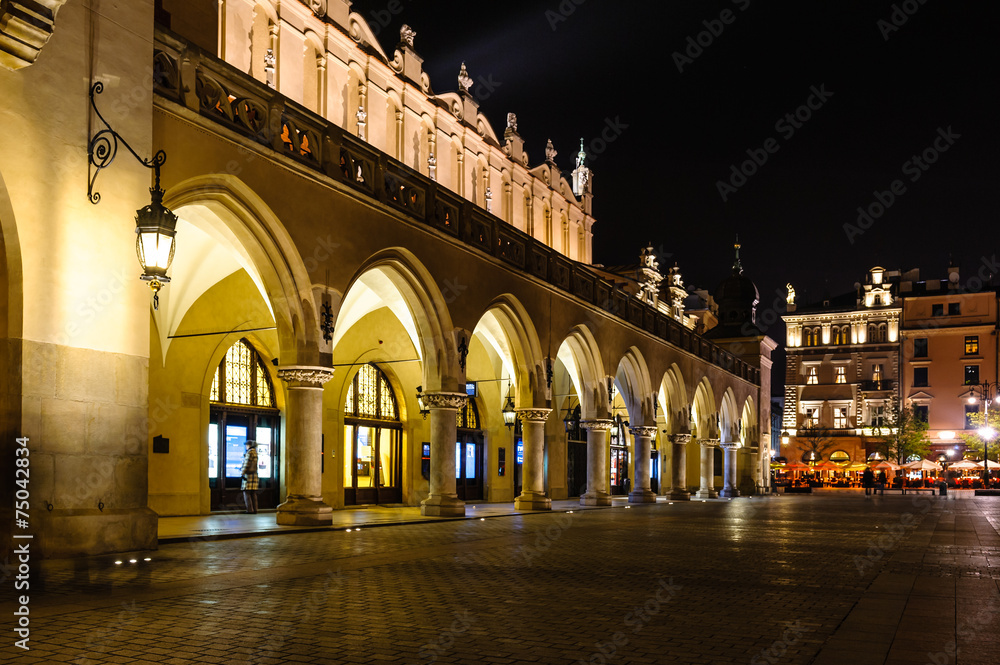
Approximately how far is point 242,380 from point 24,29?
47.1 ft

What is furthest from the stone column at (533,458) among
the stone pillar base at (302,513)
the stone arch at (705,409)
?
the stone arch at (705,409)

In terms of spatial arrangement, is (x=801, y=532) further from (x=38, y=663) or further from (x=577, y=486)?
(x=577, y=486)

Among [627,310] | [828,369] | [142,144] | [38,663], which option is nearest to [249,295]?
[142,144]

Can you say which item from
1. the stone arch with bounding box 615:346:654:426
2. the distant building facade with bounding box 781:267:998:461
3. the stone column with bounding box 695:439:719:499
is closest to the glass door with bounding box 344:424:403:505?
the stone arch with bounding box 615:346:654:426

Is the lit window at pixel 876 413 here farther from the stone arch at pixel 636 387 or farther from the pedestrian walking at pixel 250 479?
the pedestrian walking at pixel 250 479

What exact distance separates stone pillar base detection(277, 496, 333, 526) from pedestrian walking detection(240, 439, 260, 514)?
4357 millimetres

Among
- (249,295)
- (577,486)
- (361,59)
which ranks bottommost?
(577,486)

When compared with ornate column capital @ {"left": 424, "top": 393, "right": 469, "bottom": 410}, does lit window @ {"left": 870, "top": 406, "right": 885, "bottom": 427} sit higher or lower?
lower

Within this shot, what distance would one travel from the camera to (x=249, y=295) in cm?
2288

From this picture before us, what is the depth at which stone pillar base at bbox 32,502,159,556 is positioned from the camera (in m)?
11.1

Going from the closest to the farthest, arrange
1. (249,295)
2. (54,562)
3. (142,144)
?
(54,562) → (142,144) → (249,295)

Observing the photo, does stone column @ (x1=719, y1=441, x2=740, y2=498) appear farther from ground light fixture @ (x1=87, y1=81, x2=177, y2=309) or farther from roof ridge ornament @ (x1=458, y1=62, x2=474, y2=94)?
ground light fixture @ (x1=87, y1=81, x2=177, y2=309)

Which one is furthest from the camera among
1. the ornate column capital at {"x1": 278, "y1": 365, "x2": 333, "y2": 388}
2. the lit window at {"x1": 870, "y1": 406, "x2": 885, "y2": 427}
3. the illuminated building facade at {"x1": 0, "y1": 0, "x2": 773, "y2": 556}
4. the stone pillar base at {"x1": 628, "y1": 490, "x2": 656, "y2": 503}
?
the lit window at {"x1": 870, "y1": 406, "x2": 885, "y2": 427}

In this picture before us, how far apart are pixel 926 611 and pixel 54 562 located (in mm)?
8869
